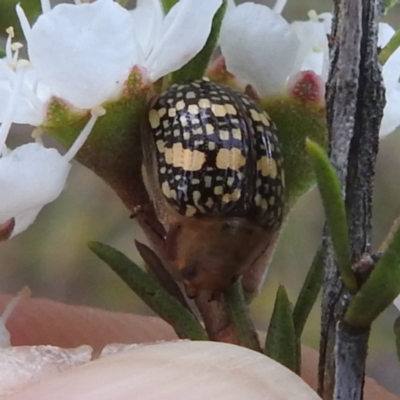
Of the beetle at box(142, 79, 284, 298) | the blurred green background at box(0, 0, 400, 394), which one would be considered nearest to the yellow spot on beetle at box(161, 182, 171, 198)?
the beetle at box(142, 79, 284, 298)

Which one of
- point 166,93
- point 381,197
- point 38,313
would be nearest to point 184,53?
point 166,93

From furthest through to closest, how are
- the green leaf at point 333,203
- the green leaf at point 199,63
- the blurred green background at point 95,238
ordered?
the blurred green background at point 95,238
the green leaf at point 199,63
the green leaf at point 333,203

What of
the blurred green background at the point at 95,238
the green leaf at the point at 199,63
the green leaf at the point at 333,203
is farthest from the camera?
the blurred green background at the point at 95,238

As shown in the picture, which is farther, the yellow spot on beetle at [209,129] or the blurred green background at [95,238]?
the blurred green background at [95,238]

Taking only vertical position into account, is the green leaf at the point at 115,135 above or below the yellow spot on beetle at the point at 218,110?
below

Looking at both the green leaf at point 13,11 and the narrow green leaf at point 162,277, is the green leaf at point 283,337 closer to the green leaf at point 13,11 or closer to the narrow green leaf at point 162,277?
the narrow green leaf at point 162,277

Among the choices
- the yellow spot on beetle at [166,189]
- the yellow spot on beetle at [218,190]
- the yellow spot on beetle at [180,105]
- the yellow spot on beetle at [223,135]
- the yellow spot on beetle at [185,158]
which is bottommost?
the yellow spot on beetle at [166,189]

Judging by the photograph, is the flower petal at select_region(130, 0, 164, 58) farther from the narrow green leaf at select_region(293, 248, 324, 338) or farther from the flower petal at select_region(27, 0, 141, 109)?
the narrow green leaf at select_region(293, 248, 324, 338)

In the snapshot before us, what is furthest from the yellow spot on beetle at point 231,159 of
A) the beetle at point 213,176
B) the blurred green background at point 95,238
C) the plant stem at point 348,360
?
the blurred green background at point 95,238
